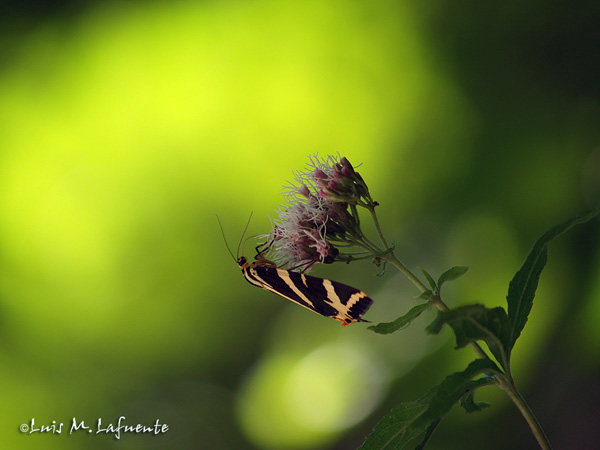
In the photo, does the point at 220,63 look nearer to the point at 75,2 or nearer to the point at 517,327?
the point at 75,2

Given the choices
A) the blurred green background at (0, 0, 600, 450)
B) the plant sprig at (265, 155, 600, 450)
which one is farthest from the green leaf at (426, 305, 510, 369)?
the blurred green background at (0, 0, 600, 450)

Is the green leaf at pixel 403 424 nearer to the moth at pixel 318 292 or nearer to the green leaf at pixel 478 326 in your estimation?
the green leaf at pixel 478 326

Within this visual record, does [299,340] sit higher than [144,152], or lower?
lower

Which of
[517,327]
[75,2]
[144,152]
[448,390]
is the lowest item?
[448,390]

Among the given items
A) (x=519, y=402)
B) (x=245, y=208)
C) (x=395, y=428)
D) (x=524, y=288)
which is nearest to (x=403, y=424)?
(x=395, y=428)

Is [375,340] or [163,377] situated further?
[163,377]

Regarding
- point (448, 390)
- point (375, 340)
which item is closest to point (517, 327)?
point (448, 390)

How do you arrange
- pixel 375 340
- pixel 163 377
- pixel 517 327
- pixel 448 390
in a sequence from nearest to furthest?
pixel 448 390 < pixel 517 327 < pixel 375 340 < pixel 163 377
